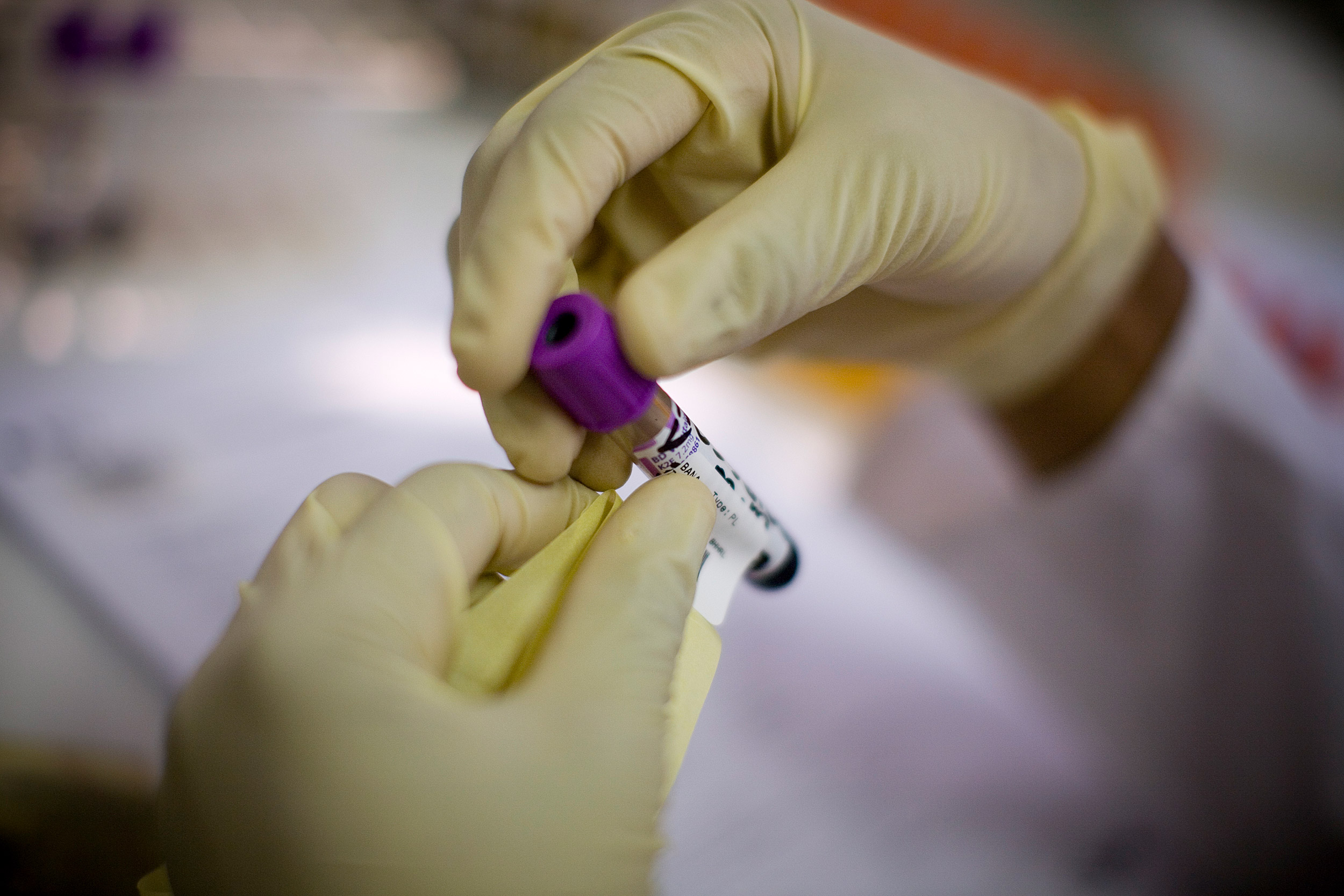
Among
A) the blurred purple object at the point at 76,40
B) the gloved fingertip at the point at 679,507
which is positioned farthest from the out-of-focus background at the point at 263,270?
the gloved fingertip at the point at 679,507

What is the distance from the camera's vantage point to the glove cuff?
2.29ft

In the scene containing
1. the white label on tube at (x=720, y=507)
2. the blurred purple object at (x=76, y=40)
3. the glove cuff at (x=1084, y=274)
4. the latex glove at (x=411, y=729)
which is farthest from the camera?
the blurred purple object at (x=76, y=40)

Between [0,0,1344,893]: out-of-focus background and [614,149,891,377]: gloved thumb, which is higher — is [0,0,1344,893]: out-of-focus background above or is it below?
above

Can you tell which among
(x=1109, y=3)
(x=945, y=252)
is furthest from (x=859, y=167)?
(x=1109, y=3)

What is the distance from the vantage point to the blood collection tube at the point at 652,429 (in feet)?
1.21

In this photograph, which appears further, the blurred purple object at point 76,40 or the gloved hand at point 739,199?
the blurred purple object at point 76,40

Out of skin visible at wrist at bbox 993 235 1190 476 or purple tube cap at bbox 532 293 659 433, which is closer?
purple tube cap at bbox 532 293 659 433

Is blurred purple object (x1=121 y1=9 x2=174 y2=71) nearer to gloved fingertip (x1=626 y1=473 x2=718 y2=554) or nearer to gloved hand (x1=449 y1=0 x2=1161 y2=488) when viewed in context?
gloved hand (x1=449 y1=0 x2=1161 y2=488)

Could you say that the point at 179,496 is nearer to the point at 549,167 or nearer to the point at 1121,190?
the point at 549,167

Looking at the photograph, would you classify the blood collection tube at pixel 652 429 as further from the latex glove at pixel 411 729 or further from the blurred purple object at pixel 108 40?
the blurred purple object at pixel 108 40

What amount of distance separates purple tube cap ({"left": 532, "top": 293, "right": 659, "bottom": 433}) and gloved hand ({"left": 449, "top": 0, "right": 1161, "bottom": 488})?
11mm

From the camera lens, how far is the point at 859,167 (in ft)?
1.51

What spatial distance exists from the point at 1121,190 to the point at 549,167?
0.63 meters

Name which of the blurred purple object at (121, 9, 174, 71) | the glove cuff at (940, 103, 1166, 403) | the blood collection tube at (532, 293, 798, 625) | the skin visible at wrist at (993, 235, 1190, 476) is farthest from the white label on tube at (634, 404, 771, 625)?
the blurred purple object at (121, 9, 174, 71)
